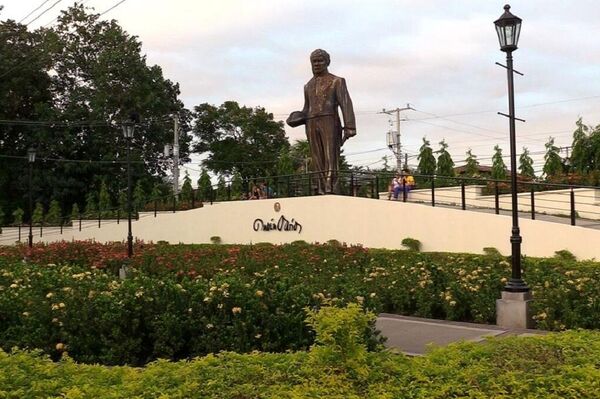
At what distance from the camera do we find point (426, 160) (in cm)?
2675

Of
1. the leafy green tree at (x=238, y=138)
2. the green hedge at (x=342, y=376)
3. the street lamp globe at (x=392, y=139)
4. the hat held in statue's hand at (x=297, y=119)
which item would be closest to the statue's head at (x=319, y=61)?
the hat held in statue's hand at (x=297, y=119)

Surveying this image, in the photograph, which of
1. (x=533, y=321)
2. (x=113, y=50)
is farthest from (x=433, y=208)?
(x=113, y=50)

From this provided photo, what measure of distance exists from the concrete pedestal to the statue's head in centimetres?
1196

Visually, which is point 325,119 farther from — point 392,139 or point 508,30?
point 392,139

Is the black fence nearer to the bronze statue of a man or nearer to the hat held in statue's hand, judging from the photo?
the bronze statue of a man

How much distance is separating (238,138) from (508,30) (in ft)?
159

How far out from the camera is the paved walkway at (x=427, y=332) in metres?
7.55

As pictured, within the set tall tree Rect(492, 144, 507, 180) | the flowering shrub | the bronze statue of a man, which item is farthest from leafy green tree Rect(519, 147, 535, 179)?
the flowering shrub

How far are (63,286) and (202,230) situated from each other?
15.4 m

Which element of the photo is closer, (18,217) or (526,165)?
(526,165)

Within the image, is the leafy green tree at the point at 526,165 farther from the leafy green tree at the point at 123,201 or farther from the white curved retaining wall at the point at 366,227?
the leafy green tree at the point at 123,201

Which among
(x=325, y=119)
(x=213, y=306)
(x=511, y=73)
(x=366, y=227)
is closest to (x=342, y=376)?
(x=213, y=306)

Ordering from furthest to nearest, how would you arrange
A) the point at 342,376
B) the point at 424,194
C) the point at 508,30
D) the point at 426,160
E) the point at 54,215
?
the point at 54,215, the point at 426,160, the point at 424,194, the point at 508,30, the point at 342,376

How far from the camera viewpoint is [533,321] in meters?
8.74
